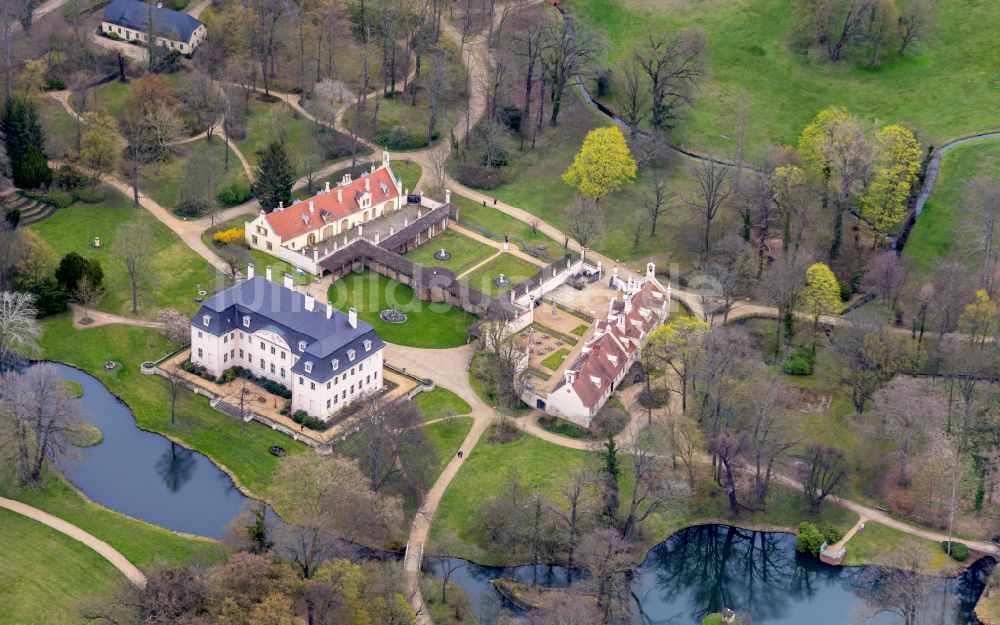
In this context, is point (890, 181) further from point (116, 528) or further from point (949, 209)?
point (116, 528)

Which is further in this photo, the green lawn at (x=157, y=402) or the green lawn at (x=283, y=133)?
the green lawn at (x=283, y=133)

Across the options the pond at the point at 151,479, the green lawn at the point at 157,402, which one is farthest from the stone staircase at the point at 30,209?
the pond at the point at 151,479

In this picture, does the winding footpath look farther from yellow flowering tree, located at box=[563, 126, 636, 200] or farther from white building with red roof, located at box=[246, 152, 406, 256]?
yellow flowering tree, located at box=[563, 126, 636, 200]

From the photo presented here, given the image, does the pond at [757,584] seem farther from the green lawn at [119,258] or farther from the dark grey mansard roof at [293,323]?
the green lawn at [119,258]

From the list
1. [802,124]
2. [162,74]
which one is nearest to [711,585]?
[802,124]

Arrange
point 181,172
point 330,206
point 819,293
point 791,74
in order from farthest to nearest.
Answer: point 791,74 → point 181,172 → point 330,206 → point 819,293

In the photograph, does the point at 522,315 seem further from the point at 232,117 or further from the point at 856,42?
the point at 856,42

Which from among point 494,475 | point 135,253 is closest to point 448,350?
point 494,475
